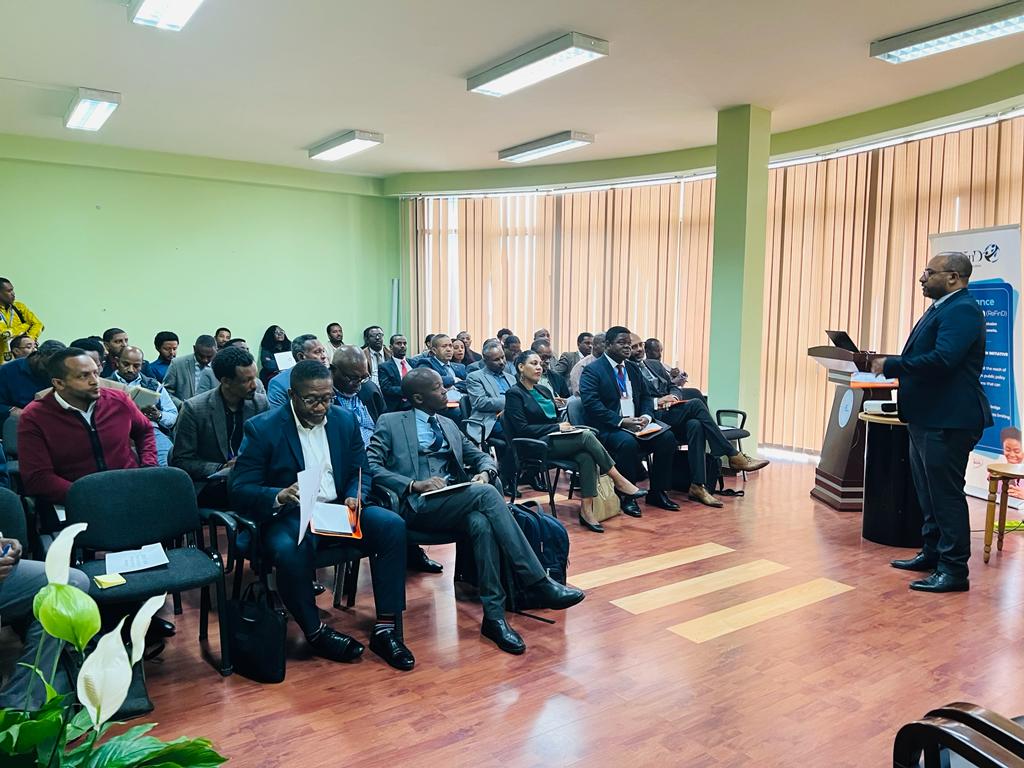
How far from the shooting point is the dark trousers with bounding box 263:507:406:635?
323cm

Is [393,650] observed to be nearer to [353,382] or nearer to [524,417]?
[353,382]

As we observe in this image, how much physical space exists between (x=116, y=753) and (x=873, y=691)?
9.99 feet

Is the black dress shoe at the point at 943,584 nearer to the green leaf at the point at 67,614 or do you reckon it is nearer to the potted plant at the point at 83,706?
the potted plant at the point at 83,706

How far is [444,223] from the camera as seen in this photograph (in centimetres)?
1103

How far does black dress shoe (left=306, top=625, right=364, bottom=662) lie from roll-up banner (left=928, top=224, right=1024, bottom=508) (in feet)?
16.1

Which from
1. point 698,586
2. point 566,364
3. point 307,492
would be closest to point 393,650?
point 307,492

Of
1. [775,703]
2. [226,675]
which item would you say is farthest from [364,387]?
[775,703]

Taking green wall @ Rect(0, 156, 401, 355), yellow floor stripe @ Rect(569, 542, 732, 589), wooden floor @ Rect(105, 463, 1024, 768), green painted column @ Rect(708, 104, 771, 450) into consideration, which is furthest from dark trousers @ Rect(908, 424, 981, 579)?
green wall @ Rect(0, 156, 401, 355)

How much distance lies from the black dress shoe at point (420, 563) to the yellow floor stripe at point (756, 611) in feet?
5.03

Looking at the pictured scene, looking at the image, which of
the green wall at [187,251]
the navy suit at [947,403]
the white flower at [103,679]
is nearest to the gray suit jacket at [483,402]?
the navy suit at [947,403]

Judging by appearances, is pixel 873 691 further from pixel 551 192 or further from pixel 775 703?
pixel 551 192

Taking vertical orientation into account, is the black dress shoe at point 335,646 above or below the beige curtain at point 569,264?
below

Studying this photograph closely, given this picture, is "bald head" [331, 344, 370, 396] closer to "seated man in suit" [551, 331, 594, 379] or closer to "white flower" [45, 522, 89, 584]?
"white flower" [45, 522, 89, 584]

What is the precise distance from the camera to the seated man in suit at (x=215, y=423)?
3980 millimetres
